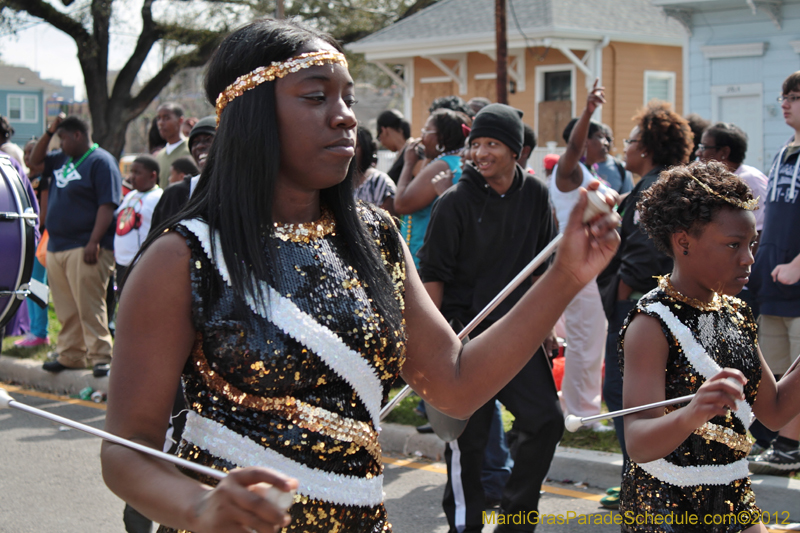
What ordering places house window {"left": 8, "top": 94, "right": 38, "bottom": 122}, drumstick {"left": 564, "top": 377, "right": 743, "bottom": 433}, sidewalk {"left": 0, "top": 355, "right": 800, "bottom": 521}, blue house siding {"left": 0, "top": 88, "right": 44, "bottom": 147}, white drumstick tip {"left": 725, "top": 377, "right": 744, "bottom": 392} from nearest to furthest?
white drumstick tip {"left": 725, "top": 377, "right": 744, "bottom": 392} < drumstick {"left": 564, "top": 377, "right": 743, "bottom": 433} < sidewalk {"left": 0, "top": 355, "right": 800, "bottom": 521} < blue house siding {"left": 0, "top": 88, "right": 44, "bottom": 147} < house window {"left": 8, "top": 94, "right": 38, "bottom": 122}

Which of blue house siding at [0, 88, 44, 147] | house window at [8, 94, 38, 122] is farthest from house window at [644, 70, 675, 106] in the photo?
house window at [8, 94, 38, 122]

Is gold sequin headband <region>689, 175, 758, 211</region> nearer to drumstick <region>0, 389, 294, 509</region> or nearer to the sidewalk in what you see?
drumstick <region>0, 389, 294, 509</region>

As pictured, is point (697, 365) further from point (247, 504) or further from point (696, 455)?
point (247, 504)

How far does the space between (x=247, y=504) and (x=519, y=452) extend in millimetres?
2943

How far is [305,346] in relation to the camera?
1.79 metres

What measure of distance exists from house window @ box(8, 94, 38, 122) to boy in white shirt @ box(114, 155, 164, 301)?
42605mm

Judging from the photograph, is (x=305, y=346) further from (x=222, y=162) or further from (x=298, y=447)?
(x=222, y=162)

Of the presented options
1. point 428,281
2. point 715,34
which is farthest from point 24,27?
point 428,281

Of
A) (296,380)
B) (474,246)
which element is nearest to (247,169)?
(296,380)

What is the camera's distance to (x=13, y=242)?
14.9ft

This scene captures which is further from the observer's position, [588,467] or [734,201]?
[588,467]

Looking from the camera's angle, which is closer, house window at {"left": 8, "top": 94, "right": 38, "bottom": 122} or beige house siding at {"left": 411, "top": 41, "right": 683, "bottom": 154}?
beige house siding at {"left": 411, "top": 41, "right": 683, "bottom": 154}

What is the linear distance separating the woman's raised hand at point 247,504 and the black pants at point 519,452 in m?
2.87

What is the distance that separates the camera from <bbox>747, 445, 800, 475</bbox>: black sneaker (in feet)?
16.3
